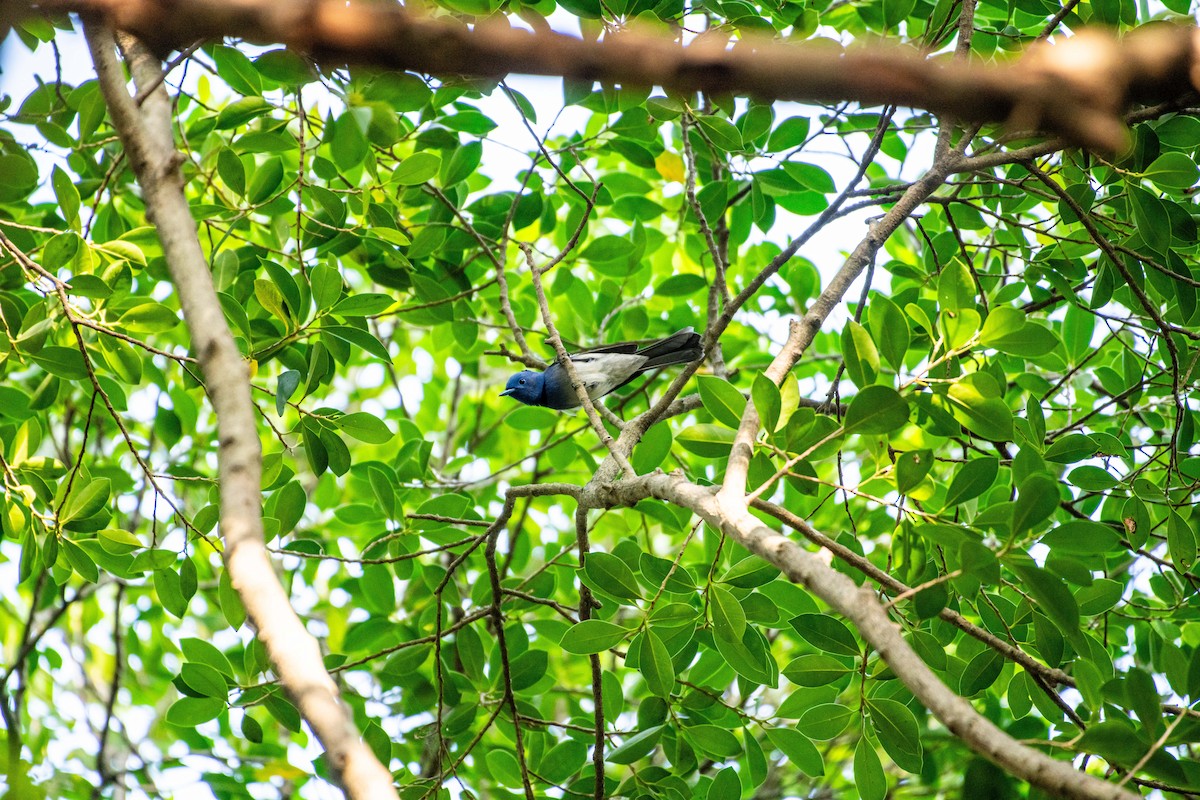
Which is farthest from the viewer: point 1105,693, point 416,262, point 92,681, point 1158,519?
point 92,681

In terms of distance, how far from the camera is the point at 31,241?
3678mm

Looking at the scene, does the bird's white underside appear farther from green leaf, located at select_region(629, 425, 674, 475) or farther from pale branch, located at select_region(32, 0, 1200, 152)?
pale branch, located at select_region(32, 0, 1200, 152)

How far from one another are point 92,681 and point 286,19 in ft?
26.3

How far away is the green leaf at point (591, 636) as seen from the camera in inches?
111

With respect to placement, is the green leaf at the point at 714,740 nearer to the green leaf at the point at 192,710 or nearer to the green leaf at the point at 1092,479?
the green leaf at the point at 1092,479

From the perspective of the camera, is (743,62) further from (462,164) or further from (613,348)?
(613,348)

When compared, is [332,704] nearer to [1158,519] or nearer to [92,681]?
[1158,519]

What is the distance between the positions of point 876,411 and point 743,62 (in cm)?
131

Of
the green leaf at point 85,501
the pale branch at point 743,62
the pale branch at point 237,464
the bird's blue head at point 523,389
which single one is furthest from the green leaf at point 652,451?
the bird's blue head at point 523,389

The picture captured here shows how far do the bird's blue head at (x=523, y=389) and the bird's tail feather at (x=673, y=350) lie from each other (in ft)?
4.16

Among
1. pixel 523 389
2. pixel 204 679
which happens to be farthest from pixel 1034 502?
pixel 523 389

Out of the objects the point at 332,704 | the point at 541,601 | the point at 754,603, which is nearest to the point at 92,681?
the point at 541,601

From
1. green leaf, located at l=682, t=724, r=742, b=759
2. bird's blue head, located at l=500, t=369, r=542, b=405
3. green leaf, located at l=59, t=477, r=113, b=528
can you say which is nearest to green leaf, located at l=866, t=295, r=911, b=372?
green leaf, located at l=682, t=724, r=742, b=759

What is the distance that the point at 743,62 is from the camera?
101 centimetres
